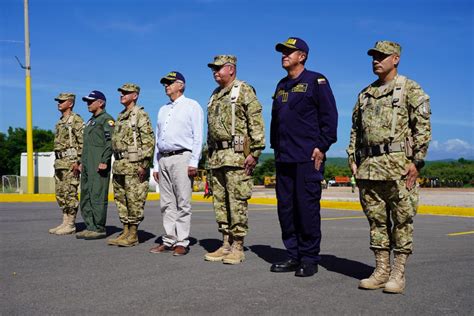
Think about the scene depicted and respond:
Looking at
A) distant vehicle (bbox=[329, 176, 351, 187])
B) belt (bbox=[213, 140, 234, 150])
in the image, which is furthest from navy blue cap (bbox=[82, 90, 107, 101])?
distant vehicle (bbox=[329, 176, 351, 187])

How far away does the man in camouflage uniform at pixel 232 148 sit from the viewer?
5.52 meters

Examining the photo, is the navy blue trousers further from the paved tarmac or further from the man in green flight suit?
the man in green flight suit

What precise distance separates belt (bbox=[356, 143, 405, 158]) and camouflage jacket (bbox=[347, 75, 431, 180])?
0.03 m

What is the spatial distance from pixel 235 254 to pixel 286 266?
2.43 feet

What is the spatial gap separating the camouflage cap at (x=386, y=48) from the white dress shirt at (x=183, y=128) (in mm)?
2519

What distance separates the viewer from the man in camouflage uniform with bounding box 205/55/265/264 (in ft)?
18.1

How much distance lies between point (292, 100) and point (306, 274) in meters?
1.65

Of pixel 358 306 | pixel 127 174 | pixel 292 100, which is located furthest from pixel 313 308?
pixel 127 174

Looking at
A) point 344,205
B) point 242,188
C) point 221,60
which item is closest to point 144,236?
point 242,188

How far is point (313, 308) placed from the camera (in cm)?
362

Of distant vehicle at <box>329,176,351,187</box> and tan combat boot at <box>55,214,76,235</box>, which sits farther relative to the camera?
distant vehicle at <box>329,176,351,187</box>

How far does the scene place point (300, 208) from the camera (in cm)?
495

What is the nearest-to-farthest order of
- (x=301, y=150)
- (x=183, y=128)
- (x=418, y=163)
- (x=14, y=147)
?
(x=418, y=163) → (x=301, y=150) → (x=183, y=128) → (x=14, y=147)

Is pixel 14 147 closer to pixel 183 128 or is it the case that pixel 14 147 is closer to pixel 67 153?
pixel 67 153
